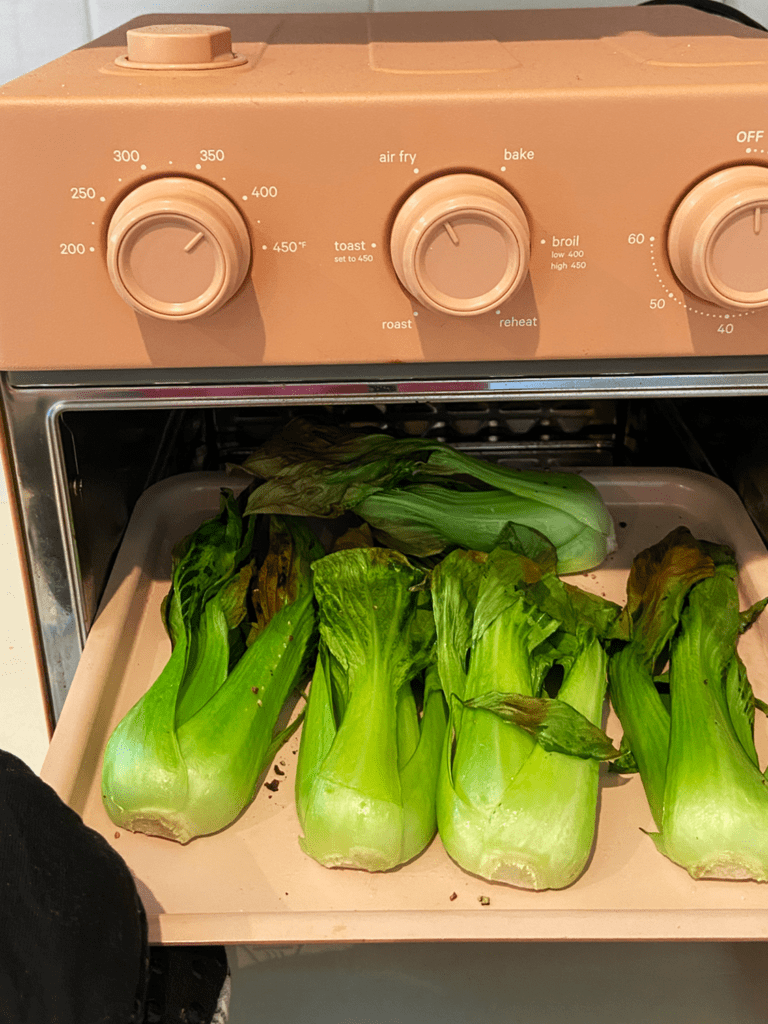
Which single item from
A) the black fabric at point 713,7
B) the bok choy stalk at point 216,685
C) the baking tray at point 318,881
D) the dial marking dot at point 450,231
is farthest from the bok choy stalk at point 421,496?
the black fabric at point 713,7

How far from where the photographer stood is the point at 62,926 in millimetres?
612

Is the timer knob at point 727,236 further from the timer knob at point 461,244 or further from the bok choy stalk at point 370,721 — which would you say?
the bok choy stalk at point 370,721

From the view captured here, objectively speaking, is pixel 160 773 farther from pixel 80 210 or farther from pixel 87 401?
pixel 80 210

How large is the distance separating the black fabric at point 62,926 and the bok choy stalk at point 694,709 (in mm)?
425

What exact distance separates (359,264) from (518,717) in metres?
0.40

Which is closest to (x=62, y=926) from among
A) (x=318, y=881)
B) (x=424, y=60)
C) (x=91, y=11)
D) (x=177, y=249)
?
(x=318, y=881)

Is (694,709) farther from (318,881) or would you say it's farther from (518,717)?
(318,881)

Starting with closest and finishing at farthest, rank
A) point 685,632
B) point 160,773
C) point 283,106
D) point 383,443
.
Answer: point 283,106 < point 160,773 < point 685,632 < point 383,443

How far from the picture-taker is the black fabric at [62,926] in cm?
61

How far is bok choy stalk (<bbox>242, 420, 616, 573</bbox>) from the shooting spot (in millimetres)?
1050

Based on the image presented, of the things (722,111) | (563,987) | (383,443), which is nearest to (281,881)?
(563,987)

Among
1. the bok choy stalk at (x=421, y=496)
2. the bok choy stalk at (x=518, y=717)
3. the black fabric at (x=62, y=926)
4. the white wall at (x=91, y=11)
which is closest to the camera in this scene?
the black fabric at (x=62, y=926)

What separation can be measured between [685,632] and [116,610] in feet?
1.91

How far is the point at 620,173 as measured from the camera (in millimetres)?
664
